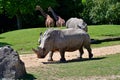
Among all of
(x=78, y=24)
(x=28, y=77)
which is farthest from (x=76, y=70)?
(x=78, y=24)

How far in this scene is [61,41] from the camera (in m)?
18.3

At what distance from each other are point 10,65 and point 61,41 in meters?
5.36

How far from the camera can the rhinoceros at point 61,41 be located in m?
18.1

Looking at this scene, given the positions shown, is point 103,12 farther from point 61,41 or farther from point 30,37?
point 61,41

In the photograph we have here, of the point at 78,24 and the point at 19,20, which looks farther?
the point at 19,20

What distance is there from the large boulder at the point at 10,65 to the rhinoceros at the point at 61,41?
432 centimetres

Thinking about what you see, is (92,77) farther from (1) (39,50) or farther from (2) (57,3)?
(2) (57,3)

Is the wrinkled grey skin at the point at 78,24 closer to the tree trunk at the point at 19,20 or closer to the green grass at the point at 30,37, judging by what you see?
the green grass at the point at 30,37

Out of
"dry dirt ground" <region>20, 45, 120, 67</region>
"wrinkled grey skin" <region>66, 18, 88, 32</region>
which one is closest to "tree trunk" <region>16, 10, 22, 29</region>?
"wrinkled grey skin" <region>66, 18, 88, 32</region>

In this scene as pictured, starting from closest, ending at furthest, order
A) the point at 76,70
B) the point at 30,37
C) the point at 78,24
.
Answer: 1. the point at 76,70
2. the point at 78,24
3. the point at 30,37

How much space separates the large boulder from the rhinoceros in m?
4.32

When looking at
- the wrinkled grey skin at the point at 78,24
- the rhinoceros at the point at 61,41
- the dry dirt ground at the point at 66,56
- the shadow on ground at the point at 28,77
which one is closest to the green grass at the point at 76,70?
the shadow on ground at the point at 28,77

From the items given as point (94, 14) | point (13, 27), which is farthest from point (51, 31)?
point (13, 27)

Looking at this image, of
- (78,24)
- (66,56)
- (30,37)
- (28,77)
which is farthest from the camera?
(30,37)
